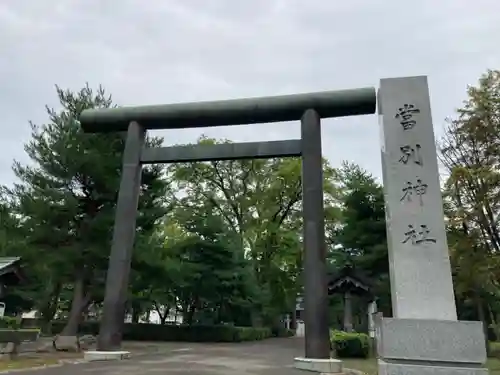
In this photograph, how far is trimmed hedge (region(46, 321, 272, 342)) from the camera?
25750 mm

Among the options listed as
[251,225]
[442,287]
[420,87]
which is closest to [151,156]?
[420,87]

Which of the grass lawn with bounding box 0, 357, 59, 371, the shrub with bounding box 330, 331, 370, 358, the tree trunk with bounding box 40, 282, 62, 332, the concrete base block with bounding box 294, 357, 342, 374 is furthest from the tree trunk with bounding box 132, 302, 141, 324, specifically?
the concrete base block with bounding box 294, 357, 342, 374

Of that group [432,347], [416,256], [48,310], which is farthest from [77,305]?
[432,347]

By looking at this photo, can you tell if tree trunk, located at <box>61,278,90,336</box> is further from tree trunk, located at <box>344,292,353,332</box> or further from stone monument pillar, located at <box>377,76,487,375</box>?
stone monument pillar, located at <box>377,76,487,375</box>

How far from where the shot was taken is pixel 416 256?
20.6 feet

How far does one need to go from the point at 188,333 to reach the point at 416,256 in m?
22.2

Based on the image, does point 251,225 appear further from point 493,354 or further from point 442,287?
point 442,287

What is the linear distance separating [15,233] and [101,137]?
16.6 feet

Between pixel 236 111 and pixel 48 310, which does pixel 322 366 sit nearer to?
pixel 236 111

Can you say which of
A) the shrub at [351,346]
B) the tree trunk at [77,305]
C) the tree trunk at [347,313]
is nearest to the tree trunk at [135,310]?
the tree trunk at [77,305]

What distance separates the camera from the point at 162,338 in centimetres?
2698

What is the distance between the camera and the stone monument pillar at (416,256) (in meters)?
5.30

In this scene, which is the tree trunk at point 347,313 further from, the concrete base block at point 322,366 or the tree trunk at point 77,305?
the tree trunk at point 77,305

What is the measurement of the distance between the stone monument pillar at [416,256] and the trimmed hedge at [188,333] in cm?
2088
